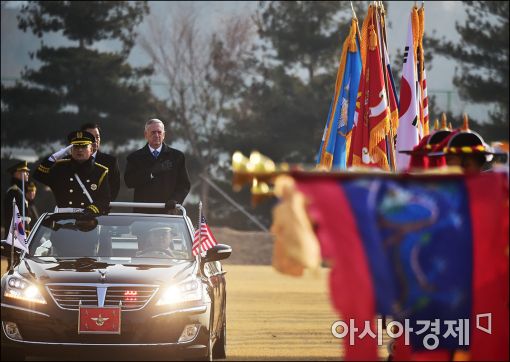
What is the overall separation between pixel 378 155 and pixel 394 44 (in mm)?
61730

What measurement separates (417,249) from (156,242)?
601 centimetres

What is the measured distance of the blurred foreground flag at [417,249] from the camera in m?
6.54

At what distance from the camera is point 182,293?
11500 millimetres

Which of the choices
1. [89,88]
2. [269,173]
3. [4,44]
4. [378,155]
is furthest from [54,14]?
[269,173]

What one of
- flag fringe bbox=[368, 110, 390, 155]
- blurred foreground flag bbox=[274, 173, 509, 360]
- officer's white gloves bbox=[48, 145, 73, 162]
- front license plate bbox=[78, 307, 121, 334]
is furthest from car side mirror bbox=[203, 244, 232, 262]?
flag fringe bbox=[368, 110, 390, 155]

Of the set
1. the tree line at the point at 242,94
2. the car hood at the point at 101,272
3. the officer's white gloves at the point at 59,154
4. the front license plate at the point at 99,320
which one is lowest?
the front license plate at the point at 99,320

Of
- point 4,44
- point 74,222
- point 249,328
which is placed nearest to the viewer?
point 74,222

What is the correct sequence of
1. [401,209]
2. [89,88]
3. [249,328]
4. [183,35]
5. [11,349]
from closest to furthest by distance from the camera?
[401,209] → [11,349] → [249,328] → [89,88] → [183,35]

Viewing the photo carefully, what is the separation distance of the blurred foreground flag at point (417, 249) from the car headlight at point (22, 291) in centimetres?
496

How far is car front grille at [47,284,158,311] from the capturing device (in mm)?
11305

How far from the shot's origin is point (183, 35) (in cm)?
6606

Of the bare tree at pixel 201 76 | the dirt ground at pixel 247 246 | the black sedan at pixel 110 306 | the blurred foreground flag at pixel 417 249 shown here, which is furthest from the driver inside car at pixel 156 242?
the bare tree at pixel 201 76

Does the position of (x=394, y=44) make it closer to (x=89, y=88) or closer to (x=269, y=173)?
(x=89, y=88)

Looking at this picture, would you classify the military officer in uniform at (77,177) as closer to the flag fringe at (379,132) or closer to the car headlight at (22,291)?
the car headlight at (22,291)
